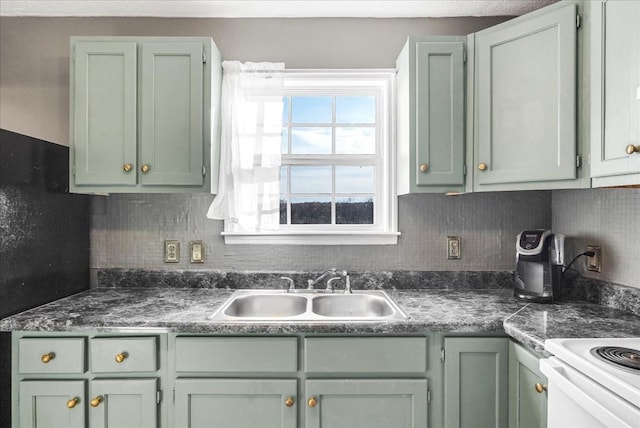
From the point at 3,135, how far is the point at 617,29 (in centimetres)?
243

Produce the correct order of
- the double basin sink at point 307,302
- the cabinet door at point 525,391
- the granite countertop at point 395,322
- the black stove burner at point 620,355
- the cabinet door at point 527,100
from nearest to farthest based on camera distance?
the black stove burner at point 620,355, the cabinet door at point 525,391, the granite countertop at point 395,322, the cabinet door at point 527,100, the double basin sink at point 307,302

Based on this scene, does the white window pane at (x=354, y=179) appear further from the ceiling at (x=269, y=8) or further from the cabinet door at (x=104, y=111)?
the cabinet door at (x=104, y=111)

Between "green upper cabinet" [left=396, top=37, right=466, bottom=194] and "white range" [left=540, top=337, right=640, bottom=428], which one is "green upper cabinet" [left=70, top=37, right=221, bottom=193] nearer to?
"green upper cabinet" [left=396, top=37, right=466, bottom=194]

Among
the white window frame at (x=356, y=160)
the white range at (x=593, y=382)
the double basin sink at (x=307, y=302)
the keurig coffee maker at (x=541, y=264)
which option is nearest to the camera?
the white range at (x=593, y=382)

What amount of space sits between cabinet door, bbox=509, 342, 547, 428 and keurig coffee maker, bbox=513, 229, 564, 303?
433 millimetres

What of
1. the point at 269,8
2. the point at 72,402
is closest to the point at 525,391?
the point at 72,402

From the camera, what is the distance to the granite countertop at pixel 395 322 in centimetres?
145

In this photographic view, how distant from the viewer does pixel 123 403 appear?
60.6 inches

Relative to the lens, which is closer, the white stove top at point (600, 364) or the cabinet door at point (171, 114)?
the white stove top at point (600, 364)

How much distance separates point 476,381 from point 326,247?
1036mm

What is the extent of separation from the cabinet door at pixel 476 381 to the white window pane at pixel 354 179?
1.07 metres

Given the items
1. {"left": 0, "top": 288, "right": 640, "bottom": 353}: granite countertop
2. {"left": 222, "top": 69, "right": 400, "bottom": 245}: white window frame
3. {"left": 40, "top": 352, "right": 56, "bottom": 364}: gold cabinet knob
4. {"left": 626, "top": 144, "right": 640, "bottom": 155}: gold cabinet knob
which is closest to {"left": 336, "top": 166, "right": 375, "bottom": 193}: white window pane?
{"left": 222, "top": 69, "right": 400, "bottom": 245}: white window frame

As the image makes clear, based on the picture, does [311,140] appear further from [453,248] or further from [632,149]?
[632,149]

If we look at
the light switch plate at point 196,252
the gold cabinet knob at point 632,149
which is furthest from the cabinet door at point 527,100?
the light switch plate at point 196,252
